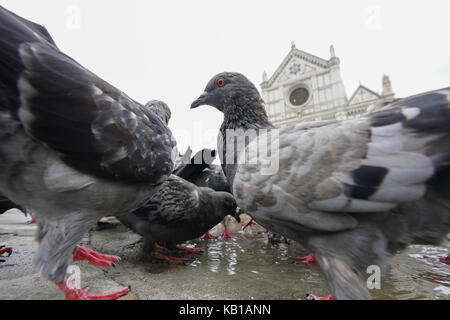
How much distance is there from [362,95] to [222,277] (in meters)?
35.4

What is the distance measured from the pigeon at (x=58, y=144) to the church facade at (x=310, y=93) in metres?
31.4

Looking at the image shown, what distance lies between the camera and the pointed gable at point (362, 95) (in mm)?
29375

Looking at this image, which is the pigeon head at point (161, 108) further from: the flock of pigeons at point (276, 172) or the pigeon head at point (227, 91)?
the flock of pigeons at point (276, 172)

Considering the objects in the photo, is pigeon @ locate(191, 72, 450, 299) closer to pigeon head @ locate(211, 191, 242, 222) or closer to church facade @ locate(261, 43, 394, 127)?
pigeon head @ locate(211, 191, 242, 222)

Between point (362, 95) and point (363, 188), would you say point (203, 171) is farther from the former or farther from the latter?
point (362, 95)

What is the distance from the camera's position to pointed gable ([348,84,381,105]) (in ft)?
96.4

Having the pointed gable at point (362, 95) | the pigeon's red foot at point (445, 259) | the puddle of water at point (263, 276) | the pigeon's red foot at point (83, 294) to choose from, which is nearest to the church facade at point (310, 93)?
the pointed gable at point (362, 95)

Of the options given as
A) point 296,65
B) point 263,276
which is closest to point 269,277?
point 263,276

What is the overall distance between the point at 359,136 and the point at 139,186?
181 centimetres

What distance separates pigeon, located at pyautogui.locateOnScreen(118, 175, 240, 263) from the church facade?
30358mm

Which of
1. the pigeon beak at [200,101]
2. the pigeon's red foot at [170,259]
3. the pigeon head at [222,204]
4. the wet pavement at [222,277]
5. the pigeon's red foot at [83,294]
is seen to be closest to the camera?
the pigeon's red foot at [83,294]

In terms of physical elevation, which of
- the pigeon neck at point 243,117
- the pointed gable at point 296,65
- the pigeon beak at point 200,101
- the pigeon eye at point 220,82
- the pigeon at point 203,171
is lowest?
the pigeon at point 203,171

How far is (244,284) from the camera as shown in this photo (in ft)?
6.02
